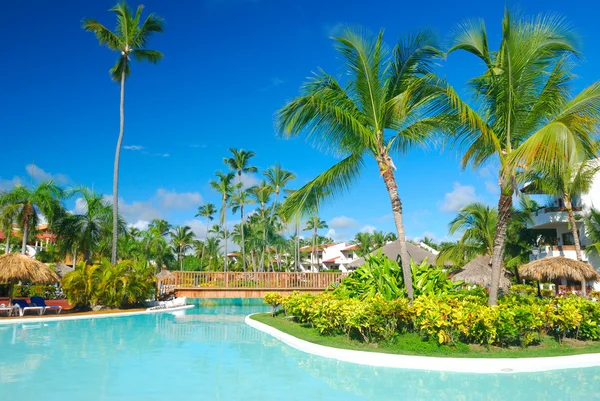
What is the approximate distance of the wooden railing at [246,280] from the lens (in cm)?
2542

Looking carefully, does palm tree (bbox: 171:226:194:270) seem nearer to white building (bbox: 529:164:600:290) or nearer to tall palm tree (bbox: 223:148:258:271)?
tall palm tree (bbox: 223:148:258:271)

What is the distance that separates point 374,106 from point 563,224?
22684 millimetres

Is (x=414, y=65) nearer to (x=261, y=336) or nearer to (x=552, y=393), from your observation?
(x=552, y=393)

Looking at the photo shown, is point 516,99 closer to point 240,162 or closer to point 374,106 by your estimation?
point 374,106

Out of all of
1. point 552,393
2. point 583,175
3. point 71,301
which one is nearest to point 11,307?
point 71,301

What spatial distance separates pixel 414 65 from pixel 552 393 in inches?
287

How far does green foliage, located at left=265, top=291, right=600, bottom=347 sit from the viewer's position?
847 centimetres

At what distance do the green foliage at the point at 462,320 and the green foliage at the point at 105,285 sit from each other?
37.8 feet

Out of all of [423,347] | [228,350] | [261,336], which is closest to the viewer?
[423,347]

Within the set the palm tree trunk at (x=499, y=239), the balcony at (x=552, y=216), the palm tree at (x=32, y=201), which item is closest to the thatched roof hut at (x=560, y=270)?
the balcony at (x=552, y=216)

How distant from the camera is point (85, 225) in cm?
2377

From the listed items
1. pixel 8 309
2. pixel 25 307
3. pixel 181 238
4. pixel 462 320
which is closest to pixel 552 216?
pixel 462 320

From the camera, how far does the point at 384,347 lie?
9227 mm

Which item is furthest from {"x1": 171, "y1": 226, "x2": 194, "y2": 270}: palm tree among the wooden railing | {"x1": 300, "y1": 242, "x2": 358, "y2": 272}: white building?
the wooden railing
